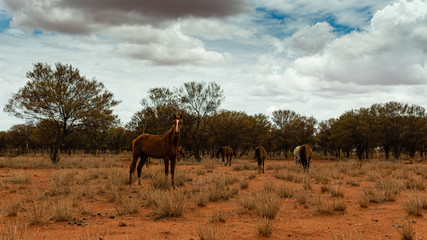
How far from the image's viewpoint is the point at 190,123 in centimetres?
3859

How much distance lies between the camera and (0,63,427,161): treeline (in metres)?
25.1

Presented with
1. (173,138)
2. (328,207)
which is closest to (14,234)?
(173,138)

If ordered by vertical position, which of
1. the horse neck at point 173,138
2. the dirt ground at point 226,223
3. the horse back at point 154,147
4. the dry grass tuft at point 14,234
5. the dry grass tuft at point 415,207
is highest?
the horse neck at point 173,138

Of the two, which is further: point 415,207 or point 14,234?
point 415,207

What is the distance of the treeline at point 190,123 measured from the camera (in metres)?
25.1

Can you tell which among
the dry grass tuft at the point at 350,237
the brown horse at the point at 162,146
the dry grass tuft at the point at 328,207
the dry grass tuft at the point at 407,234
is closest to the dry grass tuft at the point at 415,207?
the dry grass tuft at the point at 328,207

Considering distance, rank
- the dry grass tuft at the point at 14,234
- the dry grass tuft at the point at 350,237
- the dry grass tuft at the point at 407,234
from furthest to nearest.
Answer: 1. the dry grass tuft at the point at 407,234
2. the dry grass tuft at the point at 350,237
3. the dry grass tuft at the point at 14,234

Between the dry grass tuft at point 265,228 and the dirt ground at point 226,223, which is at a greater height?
the dry grass tuft at point 265,228

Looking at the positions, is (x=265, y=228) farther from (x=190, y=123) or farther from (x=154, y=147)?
(x=190, y=123)

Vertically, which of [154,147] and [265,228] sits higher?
[154,147]

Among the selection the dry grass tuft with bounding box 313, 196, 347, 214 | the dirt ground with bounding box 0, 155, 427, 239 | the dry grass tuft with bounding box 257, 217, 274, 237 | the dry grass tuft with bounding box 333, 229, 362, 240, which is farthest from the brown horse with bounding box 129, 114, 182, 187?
the dry grass tuft with bounding box 333, 229, 362, 240

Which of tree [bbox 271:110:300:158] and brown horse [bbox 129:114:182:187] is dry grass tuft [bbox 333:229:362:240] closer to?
brown horse [bbox 129:114:182:187]

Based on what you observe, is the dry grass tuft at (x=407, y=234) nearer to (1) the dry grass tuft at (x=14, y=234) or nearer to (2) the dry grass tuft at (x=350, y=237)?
(2) the dry grass tuft at (x=350, y=237)

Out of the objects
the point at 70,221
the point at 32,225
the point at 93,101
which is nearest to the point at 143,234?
the point at 70,221
